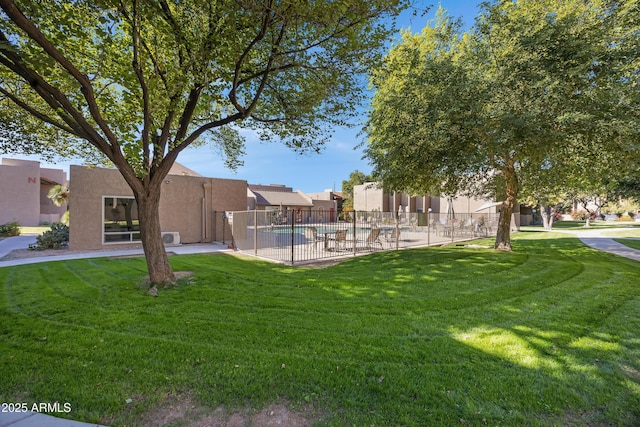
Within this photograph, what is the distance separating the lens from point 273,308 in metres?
5.09

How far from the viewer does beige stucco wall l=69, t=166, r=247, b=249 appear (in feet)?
40.5

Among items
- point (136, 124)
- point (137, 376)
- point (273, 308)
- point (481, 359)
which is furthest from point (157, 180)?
point (481, 359)

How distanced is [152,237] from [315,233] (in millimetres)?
7333

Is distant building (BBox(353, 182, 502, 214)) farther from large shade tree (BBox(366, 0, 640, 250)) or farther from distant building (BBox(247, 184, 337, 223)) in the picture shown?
large shade tree (BBox(366, 0, 640, 250))

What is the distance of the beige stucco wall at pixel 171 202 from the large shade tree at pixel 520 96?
9671 mm

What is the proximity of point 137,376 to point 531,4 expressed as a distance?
14214 mm

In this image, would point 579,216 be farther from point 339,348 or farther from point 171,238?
point 339,348

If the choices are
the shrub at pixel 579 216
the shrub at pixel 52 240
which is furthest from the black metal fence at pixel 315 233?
the shrub at pixel 579 216

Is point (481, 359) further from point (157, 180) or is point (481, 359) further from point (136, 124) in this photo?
point (136, 124)

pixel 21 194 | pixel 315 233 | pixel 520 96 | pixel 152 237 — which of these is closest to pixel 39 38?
pixel 152 237

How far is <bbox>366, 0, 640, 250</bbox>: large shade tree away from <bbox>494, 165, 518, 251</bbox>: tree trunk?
0.19m

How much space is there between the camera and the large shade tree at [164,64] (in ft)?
16.8

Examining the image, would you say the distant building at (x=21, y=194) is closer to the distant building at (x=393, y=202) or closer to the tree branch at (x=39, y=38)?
the tree branch at (x=39, y=38)

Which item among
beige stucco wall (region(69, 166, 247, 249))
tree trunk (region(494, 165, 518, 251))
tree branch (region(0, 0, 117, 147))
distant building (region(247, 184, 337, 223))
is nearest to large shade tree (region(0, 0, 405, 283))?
tree branch (region(0, 0, 117, 147))
